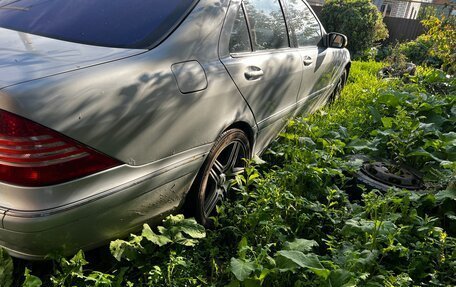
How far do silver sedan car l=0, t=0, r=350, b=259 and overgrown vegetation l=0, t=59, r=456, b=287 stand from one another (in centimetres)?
18

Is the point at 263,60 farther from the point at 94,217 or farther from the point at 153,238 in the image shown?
the point at 94,217

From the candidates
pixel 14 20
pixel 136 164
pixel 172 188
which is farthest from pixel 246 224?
pixel 14 20

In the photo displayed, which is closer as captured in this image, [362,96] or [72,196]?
[72,196]

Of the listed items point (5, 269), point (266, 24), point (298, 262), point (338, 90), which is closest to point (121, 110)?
point (5, 269)

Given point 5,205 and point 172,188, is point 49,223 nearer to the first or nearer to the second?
point 5,205

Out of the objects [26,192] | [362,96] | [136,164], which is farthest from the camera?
[362,96]

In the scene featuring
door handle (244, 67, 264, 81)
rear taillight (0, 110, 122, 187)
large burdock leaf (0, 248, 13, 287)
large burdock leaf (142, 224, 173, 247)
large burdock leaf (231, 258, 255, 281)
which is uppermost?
door handle (244, 67, 264, 81)

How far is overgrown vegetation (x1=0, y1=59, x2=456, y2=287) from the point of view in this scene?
1956mm

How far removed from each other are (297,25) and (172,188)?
2.37 metres

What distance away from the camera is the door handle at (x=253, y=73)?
8.85 feet

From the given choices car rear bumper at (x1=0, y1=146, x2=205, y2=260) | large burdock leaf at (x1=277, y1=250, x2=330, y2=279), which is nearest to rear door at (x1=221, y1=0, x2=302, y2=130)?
car rear bumper at (x1=0, y1=146, x2=205, y2=260)

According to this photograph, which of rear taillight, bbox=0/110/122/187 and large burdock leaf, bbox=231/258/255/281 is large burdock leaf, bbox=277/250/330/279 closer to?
large burdock leaf, bbox=231/258/255/281

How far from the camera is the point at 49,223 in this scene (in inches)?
63.6

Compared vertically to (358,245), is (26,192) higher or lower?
higher
